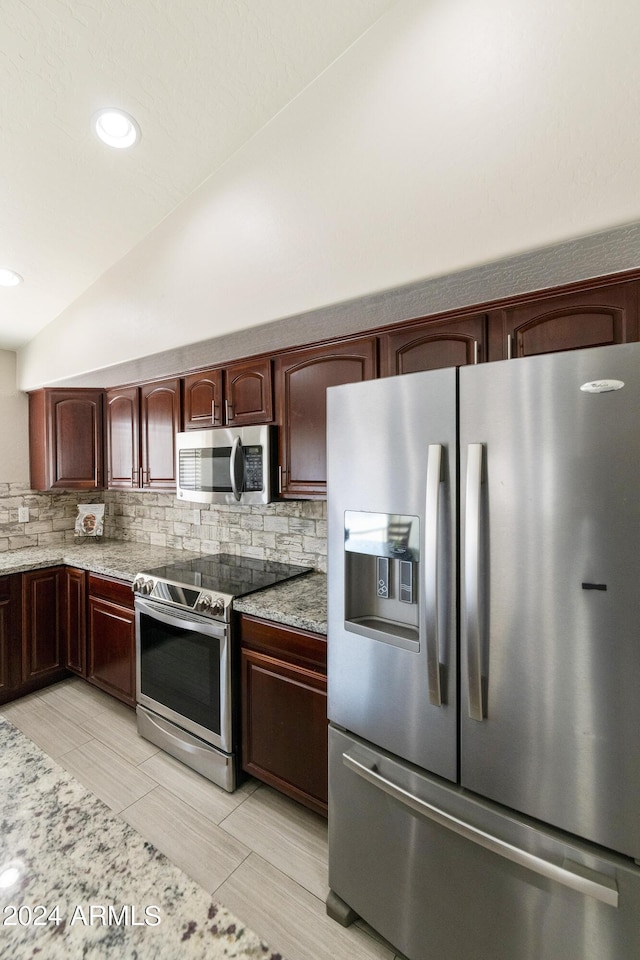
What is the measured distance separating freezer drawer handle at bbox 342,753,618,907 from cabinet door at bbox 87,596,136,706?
1.82 m

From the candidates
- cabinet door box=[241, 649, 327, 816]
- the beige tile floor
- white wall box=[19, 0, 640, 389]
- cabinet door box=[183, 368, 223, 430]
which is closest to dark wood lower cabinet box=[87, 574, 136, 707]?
the beige tile floor

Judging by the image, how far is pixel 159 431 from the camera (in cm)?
293

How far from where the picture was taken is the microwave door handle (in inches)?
92.7

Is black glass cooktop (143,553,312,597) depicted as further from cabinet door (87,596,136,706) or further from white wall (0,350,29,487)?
white wall (0,350,29,487)

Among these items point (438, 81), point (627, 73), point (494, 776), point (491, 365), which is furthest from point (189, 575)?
point (627, 73)

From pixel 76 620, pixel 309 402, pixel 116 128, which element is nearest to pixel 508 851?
pixel 309 402

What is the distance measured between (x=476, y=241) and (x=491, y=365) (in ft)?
1.96

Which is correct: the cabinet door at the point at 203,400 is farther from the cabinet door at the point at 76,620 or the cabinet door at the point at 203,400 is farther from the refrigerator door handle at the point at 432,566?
the refrigerator door handle at the point at 432,566

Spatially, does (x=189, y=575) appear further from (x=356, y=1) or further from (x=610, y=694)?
(x=356, y=1)

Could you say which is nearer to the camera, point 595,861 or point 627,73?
point 595,861

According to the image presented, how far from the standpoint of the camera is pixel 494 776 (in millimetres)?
1155

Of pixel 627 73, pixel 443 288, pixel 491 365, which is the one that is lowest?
pixel 491 365

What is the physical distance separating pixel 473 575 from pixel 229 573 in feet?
5.51

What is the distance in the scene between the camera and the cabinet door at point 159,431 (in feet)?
9.27
